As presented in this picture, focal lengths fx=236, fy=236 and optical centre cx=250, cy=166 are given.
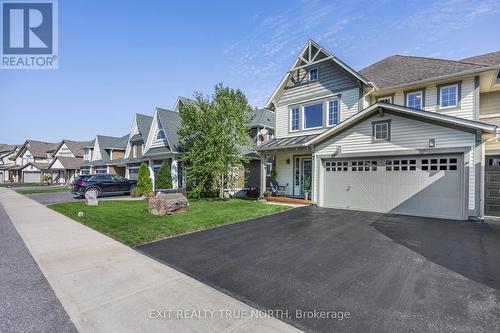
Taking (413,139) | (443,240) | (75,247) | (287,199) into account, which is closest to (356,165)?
(413,139)

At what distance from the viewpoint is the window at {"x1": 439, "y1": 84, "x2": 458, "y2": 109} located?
433 inches

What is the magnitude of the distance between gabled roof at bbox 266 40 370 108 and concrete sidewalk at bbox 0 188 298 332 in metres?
12.6

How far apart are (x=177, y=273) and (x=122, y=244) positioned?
268cm

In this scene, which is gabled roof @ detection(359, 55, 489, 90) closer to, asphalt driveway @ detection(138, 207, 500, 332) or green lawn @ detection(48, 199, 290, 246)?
asphalt driveway @ detection(138, 207, 500, 332)

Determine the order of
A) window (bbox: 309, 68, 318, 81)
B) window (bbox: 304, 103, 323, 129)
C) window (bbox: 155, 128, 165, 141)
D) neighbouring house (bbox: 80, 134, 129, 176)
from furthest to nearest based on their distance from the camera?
neighbouring house (bbox: 80, 134, 129, 176) → window (bbox: 155, 128, 165, 141) → window (bbox: 309, 68, 318, 81) → window (bbox: 304, 103, 323, 129)

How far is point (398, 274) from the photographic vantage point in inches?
174

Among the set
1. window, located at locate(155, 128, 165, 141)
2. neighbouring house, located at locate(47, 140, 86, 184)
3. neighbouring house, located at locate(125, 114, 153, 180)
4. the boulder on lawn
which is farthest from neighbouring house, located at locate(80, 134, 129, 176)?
the boulder on lawn

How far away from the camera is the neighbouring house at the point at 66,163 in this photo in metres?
36.9

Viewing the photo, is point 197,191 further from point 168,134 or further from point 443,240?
point 443,240

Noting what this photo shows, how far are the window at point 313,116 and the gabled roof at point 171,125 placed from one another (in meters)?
9.95

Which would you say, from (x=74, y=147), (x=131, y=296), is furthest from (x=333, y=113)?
(x=74, y=147)

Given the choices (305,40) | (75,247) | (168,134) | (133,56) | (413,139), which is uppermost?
(305,40)

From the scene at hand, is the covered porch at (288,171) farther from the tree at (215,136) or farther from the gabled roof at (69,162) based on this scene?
the gabled roof at (69,162)

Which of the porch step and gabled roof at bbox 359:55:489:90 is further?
the porch step
